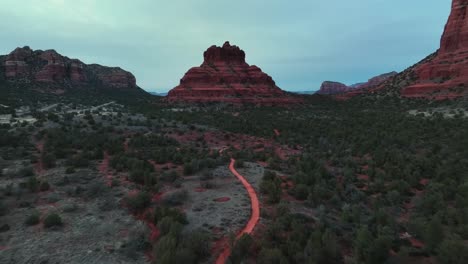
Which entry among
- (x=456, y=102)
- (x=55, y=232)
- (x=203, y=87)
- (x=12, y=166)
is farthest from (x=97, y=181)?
(x=203, y=87)

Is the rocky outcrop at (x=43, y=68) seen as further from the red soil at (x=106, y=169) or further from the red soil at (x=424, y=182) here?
the red soil at (x=424, y=182)

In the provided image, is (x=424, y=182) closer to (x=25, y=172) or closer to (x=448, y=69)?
(x=25, y=172)

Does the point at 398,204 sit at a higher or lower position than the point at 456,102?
lower

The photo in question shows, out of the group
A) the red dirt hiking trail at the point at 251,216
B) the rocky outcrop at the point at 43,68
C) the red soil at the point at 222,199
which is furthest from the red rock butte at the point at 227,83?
the red soil at the point at 222,199

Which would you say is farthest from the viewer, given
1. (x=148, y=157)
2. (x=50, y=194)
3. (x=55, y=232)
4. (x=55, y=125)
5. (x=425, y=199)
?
(x=55, y=125)

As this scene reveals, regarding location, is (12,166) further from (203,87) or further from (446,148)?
(203,87)

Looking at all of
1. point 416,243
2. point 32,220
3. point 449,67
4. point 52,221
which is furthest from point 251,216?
point 449,67

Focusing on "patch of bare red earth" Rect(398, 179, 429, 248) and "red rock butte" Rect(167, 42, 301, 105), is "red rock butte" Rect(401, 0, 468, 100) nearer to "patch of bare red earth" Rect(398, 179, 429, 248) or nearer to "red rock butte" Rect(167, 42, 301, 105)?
"red rock butte" Rect(167, 42, 301, 105)
